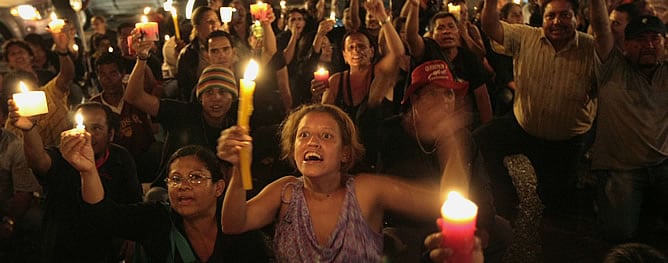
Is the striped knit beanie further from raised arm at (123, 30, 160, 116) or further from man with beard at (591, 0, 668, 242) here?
man with beard at (591, 0, 668, 242)

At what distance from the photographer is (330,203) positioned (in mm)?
2715

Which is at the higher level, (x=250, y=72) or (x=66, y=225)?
(x=250, y=72)

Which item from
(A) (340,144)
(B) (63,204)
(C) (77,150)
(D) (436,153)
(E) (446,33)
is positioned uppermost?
(E) (446,33)

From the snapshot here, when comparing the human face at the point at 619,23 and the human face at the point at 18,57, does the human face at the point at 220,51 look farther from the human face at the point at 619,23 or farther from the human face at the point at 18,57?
the human face at the point at 619,23

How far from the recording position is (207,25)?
20.8 ft

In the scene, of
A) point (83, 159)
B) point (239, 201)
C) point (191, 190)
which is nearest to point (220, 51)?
point (191, 190)

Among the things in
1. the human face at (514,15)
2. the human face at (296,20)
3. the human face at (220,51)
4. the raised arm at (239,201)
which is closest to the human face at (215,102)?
the human face at (220,51)

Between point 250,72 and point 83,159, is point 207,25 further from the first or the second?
point 250,72

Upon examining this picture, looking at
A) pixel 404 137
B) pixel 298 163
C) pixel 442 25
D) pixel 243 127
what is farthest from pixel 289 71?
pixel 243 127

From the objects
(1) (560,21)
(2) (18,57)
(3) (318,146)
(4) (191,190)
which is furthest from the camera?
(2) (18,57)

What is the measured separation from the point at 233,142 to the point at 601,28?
3.25m

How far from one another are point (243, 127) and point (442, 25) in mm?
3726

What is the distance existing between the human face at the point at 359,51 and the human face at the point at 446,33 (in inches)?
32.2

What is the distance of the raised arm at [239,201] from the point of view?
7.14 ft
